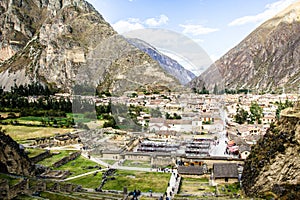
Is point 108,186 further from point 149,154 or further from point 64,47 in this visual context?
point 64,47

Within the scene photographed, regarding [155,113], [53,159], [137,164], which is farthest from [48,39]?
[137,164]

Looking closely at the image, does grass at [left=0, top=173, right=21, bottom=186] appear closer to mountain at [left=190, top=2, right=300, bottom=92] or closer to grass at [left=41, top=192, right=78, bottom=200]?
grass at [left=41, top=192, right=78, bottom=200]

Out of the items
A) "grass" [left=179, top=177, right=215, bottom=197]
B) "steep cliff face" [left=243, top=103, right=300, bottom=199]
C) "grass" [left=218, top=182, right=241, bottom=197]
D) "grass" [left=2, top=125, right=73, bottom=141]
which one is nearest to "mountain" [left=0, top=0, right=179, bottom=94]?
"grass" [left=2, top=125, right=73, bottom=141]

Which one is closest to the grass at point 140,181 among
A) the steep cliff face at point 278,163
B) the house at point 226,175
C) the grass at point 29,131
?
the house at point 226,175

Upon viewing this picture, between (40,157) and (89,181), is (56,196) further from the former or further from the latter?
(40,157)

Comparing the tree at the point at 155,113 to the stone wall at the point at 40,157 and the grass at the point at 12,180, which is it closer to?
the stone wall at the point at 40,157

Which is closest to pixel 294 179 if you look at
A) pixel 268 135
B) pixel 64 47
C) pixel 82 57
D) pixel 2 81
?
pixel 268 135

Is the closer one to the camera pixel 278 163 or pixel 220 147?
pixel 278 163
